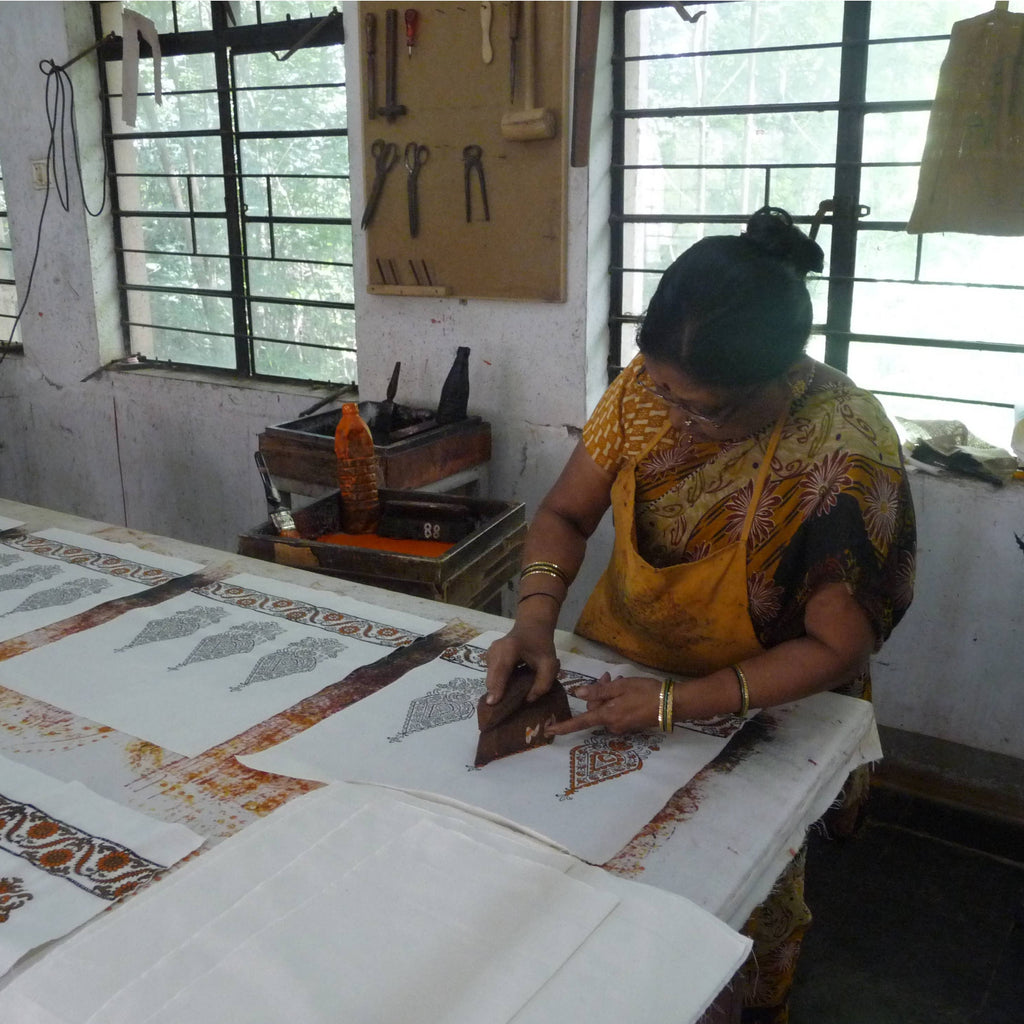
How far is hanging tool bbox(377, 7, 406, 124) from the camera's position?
3.40m

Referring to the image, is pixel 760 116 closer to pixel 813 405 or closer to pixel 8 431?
pixel 813 405

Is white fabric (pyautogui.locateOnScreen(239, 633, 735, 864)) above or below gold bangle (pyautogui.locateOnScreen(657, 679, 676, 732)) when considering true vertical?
below

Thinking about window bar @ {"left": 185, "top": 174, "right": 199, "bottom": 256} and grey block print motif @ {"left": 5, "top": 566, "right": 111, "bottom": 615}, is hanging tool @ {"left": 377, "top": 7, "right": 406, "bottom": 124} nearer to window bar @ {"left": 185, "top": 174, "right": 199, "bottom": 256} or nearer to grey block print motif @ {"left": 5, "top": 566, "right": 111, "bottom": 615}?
window bar @ {"left": 185, "top": 174, "right": 199, "bottom": 256}

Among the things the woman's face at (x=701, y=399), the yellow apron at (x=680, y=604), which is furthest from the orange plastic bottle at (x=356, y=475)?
the woman's face at (x=701, y=399)

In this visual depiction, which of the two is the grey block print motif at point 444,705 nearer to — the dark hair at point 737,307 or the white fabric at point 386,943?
the white fabric at point 386,943

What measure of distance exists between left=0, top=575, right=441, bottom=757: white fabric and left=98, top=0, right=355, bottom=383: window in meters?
2.50

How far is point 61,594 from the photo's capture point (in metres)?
1.89

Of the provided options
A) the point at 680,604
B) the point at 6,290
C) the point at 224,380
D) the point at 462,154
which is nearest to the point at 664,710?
the point at 680,604

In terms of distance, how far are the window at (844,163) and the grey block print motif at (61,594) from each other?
7.29 feet

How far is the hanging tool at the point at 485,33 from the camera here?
10.5 ft

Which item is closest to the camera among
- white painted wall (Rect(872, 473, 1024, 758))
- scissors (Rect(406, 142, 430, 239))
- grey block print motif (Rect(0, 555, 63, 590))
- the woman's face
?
the woman's face

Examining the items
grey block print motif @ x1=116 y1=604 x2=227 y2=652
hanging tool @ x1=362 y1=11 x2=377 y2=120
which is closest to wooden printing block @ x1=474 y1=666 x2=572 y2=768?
grey block print motif @ x1=116 y1=604 x2=227 y2=652

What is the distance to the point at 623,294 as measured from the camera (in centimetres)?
348

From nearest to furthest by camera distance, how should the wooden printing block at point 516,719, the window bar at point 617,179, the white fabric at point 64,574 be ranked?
the wooden printing block at point 516,719 < the white fabric at point 64,574 < the window bar at point 617,179
